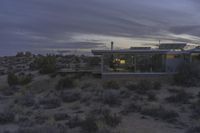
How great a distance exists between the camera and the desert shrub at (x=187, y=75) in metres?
35.1

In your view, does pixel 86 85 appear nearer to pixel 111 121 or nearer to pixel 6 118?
pixel 6 118

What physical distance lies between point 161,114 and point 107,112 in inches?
105

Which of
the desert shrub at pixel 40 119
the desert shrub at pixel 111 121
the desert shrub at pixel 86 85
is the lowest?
the desert shrub at pixel 86 85

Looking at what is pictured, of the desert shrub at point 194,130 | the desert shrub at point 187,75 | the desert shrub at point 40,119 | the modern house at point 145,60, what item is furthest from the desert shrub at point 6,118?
the modern house at point 145,60

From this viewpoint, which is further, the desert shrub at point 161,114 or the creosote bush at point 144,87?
the creosote bush at point 144,87

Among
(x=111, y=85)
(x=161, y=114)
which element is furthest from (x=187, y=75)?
(x=161, y=114)

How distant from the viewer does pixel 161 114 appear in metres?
19.8

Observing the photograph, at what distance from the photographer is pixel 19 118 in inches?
739

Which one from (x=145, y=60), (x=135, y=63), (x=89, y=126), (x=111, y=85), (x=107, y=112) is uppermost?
(x=145, y=60)

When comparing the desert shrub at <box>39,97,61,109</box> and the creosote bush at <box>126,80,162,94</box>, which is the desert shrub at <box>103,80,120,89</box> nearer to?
the creosote bush at <box>126,80,162,94</box>

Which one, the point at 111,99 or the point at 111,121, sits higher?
the point at 111,121

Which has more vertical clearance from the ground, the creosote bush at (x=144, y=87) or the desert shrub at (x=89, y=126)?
the desert shrub at (x=89, y=126)

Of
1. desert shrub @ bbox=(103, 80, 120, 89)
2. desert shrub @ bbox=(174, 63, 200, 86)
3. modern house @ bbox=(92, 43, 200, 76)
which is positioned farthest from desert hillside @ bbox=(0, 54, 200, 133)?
modern house @ bbox=(92, 43, 200, 76)

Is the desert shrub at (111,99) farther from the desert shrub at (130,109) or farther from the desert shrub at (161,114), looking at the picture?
the desert shrub at (161,114)
